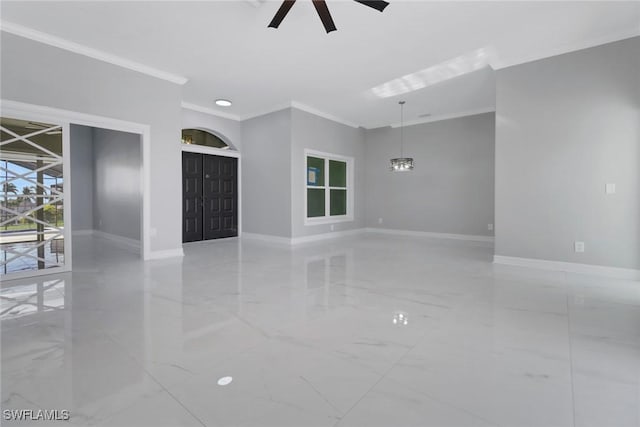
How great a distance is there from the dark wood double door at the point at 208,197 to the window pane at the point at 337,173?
2.35 metres

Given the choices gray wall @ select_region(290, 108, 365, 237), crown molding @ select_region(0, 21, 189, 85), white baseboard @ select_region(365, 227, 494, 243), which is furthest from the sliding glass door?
white baseboard @ select_region(365, 227, 494, 243)

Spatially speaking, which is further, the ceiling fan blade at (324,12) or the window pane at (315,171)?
the window pane at (315,171)

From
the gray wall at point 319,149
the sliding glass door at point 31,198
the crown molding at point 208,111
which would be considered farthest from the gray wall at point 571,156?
the sliding glass door at point 31,198

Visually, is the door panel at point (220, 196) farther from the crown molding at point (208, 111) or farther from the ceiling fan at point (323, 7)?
the ceiling fan at point (323, 7)

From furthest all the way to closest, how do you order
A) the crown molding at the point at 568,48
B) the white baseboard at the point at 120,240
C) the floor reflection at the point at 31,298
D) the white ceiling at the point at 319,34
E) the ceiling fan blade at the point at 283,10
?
the white baseboard at the point at 120,240
the crown molding at the point at 568,48
the white ceiling at the point at 319,34
the ceiling fan blade at the point at 283,10
the floor reflection at the point at 31,298

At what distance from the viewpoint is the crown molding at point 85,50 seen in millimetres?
3479

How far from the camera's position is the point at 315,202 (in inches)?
287

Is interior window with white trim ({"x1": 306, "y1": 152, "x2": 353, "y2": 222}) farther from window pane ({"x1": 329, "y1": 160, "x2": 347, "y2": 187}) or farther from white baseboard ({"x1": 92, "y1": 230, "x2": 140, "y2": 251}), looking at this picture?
white baseboard ({"x1": 92, "y1": 230, "x2": 140, "y2": 251})

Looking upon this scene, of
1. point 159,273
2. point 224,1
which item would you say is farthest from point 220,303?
point 224,1

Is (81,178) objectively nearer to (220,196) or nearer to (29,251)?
(220,196)

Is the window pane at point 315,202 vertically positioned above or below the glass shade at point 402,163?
below

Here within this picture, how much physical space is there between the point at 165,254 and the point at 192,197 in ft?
6.56

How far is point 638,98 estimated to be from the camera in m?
3.60

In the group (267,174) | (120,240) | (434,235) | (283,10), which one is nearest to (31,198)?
(120,240)
